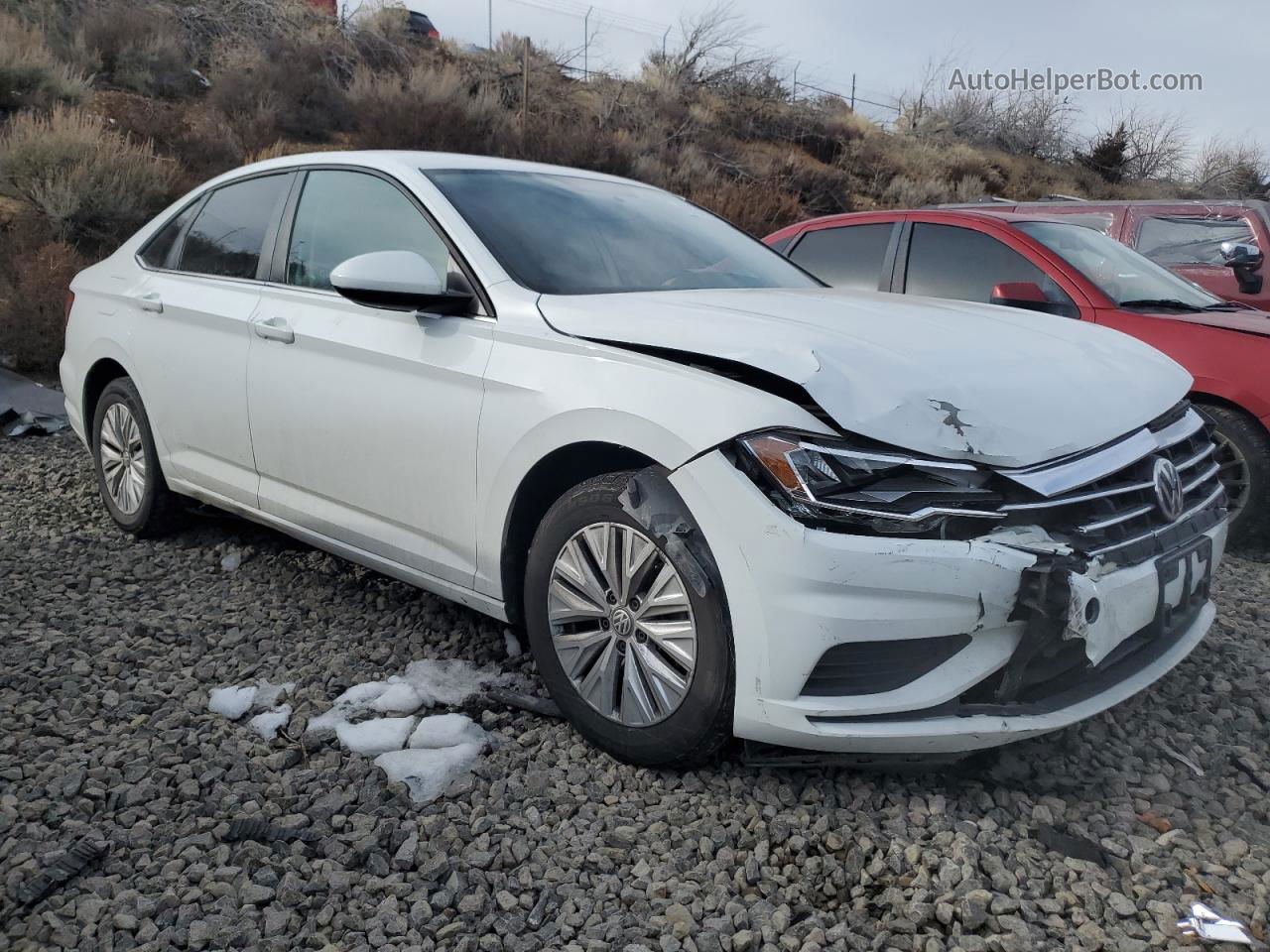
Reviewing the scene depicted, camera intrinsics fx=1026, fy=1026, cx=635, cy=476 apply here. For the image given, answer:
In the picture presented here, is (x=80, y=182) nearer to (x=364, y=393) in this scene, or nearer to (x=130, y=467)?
(x=130, y=467)

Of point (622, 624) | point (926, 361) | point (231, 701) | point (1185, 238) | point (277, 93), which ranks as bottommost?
point (231, 701)

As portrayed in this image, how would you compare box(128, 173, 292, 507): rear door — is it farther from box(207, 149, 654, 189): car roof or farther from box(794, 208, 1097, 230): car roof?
box(794, 208, 1097, 230): car roof

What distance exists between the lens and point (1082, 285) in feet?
17.1

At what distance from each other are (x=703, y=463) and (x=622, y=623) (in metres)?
0.53

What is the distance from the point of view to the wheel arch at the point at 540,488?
2.77 m

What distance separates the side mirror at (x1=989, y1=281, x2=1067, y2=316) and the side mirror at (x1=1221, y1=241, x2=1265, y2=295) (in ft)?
6.72

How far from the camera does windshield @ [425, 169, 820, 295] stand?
3.23 meters

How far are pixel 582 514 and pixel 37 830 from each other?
152 centimetres

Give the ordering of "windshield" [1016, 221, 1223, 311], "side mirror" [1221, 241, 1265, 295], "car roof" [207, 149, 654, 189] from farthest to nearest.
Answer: "side mirror" [1221, 241, 1265, 295] → "windshield" [1016, 221, 1223, 311] → "car roof" [207, 149, 654, 189]

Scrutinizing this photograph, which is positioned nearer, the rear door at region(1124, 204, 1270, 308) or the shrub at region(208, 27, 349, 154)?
the rear door at region(1124, 204, 1270, 308)

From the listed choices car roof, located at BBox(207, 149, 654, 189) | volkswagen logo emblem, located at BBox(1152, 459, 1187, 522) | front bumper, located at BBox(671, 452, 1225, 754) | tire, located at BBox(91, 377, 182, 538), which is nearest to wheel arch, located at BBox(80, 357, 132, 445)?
tire, located at BBox(91, 377, 182, 538)

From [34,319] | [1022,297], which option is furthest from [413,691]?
[34,319]

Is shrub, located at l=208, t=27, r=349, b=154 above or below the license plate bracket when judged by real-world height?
above

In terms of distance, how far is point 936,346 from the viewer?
8.73ft
